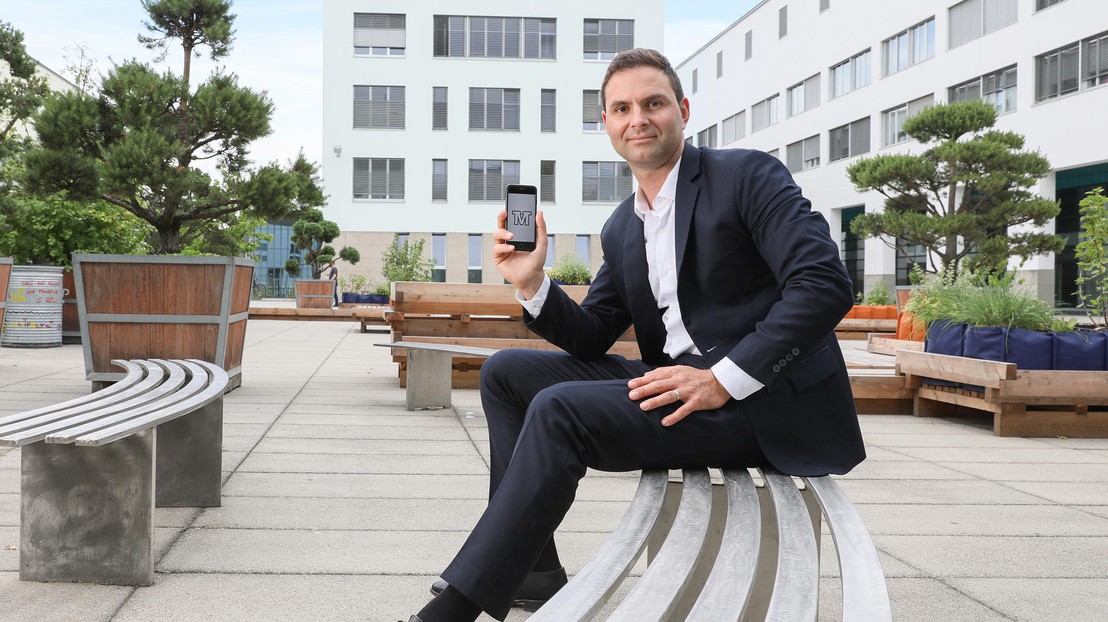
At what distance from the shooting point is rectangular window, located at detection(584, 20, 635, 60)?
39.1m

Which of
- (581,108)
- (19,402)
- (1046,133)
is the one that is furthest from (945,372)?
(581,108)

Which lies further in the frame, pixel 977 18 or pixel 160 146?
pixel 977 18

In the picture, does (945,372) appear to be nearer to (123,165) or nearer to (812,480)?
(812,480)

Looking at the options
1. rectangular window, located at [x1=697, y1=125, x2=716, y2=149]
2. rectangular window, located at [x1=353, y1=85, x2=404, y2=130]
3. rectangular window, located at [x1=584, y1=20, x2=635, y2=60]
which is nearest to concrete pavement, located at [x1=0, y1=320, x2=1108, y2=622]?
→ rectangular window, located at [x1=353, y1=85, x2=404, y2=130]

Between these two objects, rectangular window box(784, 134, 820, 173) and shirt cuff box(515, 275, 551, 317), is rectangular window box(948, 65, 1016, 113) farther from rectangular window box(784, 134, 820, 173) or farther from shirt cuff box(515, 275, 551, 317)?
shirt cuff box(515, 275, 551, 317)

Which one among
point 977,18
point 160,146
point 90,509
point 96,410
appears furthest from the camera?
point 977,18

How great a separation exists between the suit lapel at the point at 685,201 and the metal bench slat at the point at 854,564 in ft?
2.28

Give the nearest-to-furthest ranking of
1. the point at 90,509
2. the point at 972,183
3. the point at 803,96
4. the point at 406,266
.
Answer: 1. the point at 90,509
2. the point at 972,183
3. the point at 406,266
4. the point at 803,96

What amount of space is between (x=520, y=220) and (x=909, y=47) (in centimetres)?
3403

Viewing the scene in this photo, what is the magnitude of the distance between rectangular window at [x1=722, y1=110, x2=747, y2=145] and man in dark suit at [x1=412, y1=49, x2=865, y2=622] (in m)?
45.3

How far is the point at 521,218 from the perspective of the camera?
8.89 feet

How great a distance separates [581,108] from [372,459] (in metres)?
34.7

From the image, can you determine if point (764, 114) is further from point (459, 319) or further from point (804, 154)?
point (459, 319)

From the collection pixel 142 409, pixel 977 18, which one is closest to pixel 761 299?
pixel 142 409
